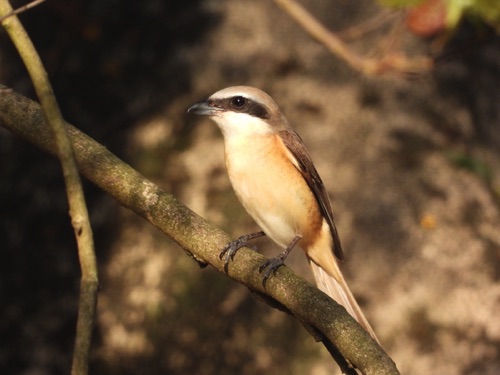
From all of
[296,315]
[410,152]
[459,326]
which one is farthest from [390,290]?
[296,315]

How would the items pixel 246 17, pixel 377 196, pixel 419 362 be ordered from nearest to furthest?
pixel 419 362 < pixel 377 196 < pixel 246 17

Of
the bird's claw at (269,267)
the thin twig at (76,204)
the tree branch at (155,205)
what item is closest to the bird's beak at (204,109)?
the tree branch at (155,205)

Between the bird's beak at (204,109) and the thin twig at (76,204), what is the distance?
1413 mm

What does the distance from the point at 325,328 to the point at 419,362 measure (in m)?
3.04

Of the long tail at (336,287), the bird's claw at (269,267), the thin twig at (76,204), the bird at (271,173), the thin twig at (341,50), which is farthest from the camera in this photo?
the thin twig at (341,50)

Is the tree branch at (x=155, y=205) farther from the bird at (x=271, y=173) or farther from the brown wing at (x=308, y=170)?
the brown wing at (x=308, y=170)

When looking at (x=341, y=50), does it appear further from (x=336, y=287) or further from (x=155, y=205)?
(x=155, y=205)

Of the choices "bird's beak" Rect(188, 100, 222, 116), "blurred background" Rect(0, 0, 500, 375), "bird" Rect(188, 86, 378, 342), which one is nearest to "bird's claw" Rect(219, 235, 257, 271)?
"bird" Rect(188, 86, 378, 342)

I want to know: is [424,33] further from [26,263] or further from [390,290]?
[26,263]

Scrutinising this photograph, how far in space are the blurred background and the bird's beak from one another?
1.86 m

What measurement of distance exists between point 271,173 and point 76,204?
1.71 metres

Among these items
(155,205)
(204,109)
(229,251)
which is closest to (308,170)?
(204,109)

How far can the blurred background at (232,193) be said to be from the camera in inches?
248

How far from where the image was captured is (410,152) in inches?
282
